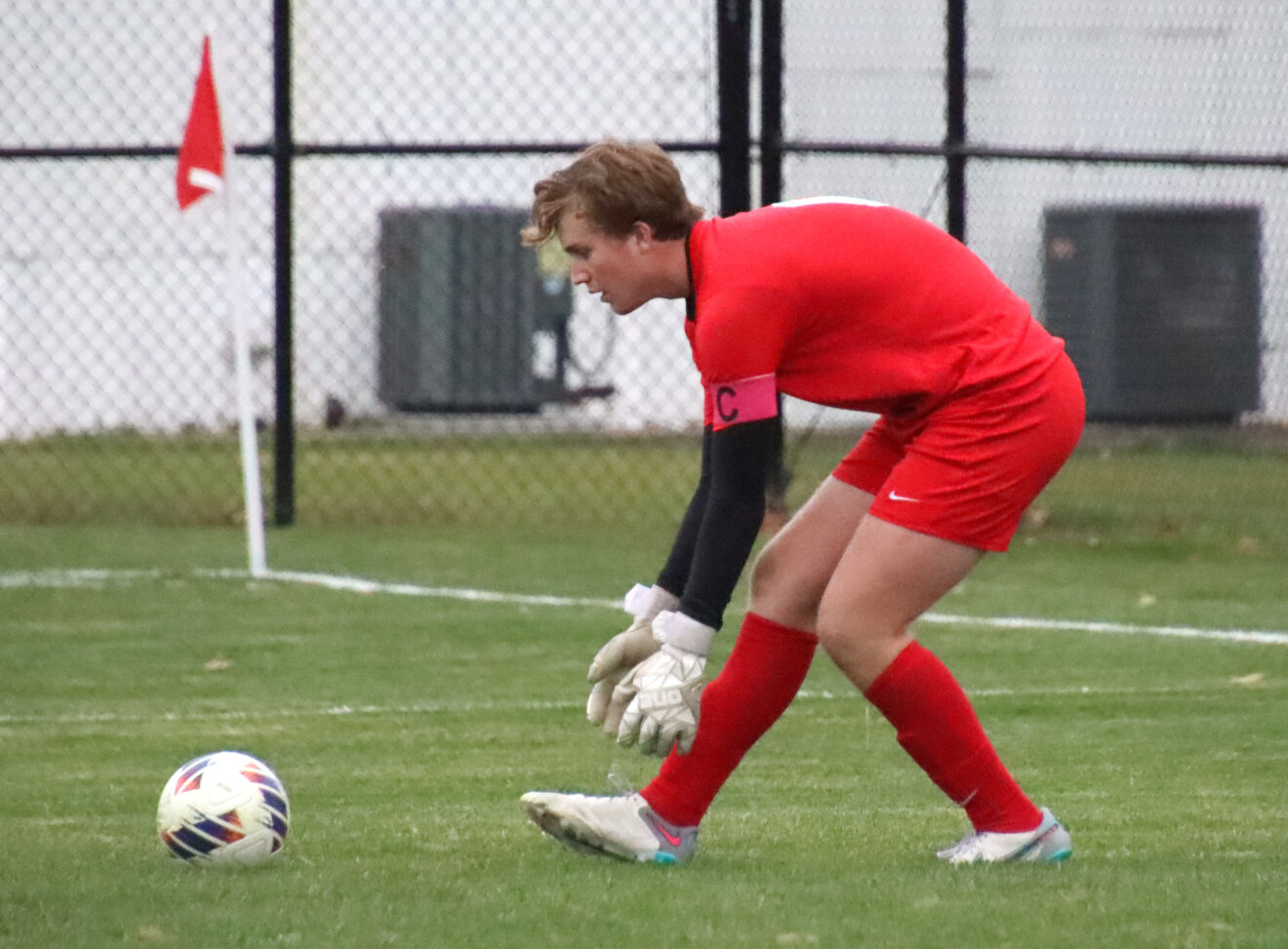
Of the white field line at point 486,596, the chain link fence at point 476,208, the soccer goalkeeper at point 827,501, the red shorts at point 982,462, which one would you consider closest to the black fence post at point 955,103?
the chain link fence at point 476,208

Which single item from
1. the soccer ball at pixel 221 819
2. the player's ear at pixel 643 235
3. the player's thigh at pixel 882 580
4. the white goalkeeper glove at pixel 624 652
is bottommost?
the soccer ball at pixel 221 819

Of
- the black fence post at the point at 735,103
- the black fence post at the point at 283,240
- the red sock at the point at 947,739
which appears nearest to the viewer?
the red sock at the point at 947,739

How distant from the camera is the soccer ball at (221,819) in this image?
13.5 ft

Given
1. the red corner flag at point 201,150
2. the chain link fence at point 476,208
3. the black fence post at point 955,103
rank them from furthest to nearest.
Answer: the chain link fence at point 476,208, the black fence post at point 955,103, the red corner flag at point 201,150

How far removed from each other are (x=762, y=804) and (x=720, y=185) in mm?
5620

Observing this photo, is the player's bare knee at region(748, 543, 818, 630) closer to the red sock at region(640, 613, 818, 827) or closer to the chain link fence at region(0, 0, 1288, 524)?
the red sock at region(640, 613, 818, 827)

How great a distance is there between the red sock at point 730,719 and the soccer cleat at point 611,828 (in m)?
0.04

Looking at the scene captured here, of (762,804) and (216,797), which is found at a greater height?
(216,797)

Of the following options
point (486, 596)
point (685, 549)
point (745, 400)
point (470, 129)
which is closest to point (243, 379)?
point (486, 596)

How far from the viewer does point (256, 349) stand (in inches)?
669

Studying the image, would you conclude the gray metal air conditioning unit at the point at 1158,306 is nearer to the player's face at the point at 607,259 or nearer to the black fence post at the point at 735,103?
the black fence post at the point at 735,103

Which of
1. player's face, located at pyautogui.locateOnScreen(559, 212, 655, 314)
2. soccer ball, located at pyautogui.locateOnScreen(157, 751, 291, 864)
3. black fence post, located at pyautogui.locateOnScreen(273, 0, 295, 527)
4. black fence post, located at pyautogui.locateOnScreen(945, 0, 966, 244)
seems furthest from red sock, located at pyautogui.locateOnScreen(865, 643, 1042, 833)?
black fence post, located at pyautogui.locateOnScreen(273, 0, 295, 527)

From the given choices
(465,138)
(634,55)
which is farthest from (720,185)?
(465,138)

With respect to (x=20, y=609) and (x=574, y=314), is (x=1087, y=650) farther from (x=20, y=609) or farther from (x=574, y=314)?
(x=574, y=314)
